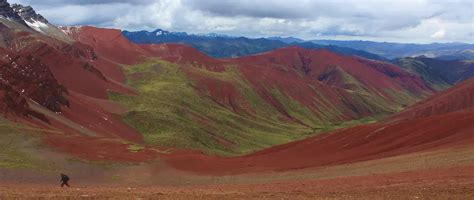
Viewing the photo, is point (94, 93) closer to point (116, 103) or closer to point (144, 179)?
point (116, 103)

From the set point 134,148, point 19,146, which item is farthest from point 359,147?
point 19,146

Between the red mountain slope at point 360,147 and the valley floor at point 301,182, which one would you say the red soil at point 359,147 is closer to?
the red mountain slope at point 360,147

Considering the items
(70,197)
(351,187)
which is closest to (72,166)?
(70,197)

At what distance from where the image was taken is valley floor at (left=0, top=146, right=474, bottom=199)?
3544 centimetres

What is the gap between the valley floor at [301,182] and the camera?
1395 inches

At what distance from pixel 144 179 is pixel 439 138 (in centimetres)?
4232

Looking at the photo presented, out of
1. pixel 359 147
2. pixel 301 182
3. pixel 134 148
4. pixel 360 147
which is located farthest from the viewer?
pixel 134 148

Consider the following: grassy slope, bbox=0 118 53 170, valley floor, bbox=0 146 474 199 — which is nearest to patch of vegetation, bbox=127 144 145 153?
valley floor, bbox=0 146 474 199

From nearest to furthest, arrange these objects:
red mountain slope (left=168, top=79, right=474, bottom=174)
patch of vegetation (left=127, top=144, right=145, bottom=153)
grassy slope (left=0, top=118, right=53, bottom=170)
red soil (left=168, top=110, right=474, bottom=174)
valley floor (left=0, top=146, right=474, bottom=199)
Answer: valley floor (left=0, top=146, right=474, bottom=199) → grassy slope (left=0, top=118, right=53, bottom=170) → red soil (left=168, top=110, right=474, bottom=174) → red mountain slope (left=168, top=79, right=474, bottom=174) → patch of vegetation (left=127, top=144, right=145, bottom=153)

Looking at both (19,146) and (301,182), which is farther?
(19,146)

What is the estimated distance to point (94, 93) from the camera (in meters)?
192

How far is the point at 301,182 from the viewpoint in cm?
4888

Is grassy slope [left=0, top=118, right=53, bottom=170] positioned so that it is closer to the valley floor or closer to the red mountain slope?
the valley floor

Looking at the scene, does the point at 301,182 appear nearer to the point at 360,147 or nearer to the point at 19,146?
the point at 360,147
